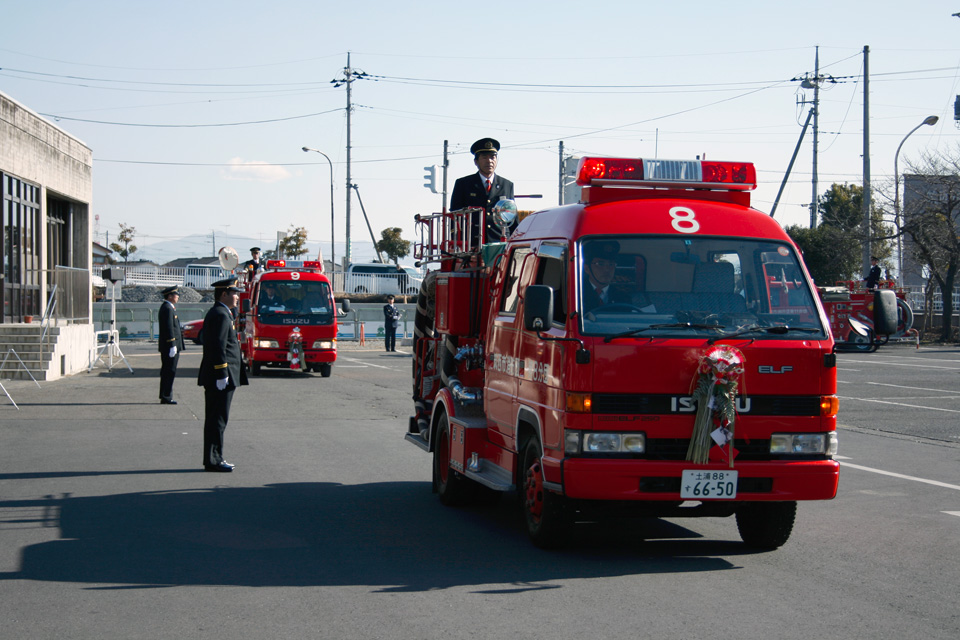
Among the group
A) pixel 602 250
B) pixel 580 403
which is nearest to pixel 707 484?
pixel 580 403

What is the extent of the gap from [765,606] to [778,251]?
261 cm

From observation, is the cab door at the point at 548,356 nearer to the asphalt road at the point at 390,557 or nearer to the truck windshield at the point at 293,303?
the asphalt road at the point at 390,557

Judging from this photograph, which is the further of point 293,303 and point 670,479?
point 293,303

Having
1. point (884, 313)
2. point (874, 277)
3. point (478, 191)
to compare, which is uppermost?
point (478, 191)

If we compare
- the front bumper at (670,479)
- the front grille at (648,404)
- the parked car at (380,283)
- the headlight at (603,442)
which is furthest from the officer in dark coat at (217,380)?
Result: the parked car at (380,283)

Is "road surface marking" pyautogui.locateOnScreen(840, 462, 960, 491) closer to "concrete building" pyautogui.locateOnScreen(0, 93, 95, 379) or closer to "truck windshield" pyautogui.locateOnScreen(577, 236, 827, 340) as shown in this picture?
"truck windshield" pyautogui.locateOnScreen(577, 236, 827, 340)

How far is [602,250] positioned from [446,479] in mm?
3046

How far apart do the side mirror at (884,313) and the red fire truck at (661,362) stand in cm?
88

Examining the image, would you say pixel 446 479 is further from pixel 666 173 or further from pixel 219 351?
pixel 666 173

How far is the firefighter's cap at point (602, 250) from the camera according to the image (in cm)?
698

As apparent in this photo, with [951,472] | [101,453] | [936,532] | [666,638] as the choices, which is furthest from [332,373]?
[666,638]

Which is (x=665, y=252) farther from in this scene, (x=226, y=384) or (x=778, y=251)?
(x=226, y=384)

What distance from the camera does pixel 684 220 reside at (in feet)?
23.6

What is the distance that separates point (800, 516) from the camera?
8766 millimetres
